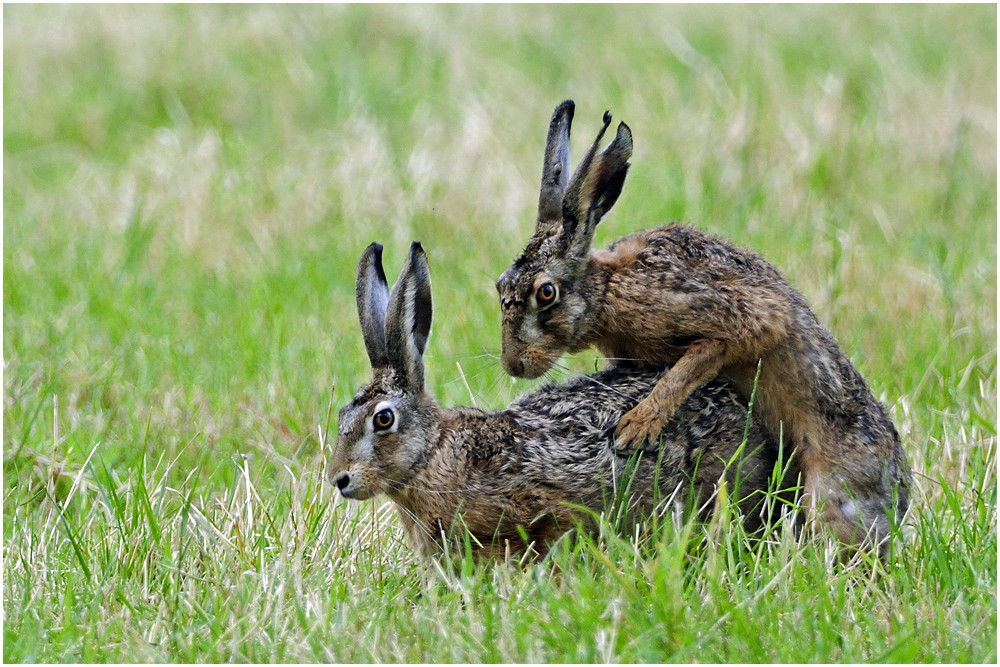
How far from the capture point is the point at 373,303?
5.28 m

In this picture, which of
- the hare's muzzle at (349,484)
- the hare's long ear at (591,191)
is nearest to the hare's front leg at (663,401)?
the hare's long ear at (591,191)

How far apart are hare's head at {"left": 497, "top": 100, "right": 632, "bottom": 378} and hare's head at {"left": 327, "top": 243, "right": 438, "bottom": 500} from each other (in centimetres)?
34

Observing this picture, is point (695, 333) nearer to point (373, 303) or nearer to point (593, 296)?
point (593, 296)

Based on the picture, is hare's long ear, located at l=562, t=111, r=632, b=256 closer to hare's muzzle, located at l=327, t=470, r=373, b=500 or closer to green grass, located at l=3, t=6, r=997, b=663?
green grass, located at l=3, t=6, r=997, b=663

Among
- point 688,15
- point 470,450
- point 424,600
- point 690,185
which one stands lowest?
point 424,600

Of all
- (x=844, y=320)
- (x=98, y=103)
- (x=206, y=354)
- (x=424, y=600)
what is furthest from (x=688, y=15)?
(x=424, y=600)

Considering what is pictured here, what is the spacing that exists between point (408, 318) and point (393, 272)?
107 inches

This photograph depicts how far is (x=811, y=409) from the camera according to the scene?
529 centimetres

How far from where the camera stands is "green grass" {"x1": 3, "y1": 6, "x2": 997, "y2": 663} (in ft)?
14.4

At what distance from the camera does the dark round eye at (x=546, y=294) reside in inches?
211

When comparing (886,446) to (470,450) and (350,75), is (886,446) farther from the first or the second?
(350,75)

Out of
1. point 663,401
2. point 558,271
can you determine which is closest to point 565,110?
point 558,271

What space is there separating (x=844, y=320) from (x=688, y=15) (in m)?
6.27

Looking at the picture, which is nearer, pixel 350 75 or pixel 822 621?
pixel 822 621
